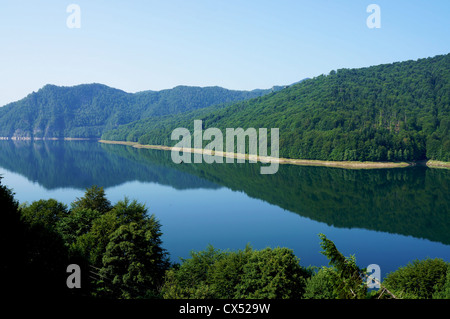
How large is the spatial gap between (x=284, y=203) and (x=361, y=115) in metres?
77.4

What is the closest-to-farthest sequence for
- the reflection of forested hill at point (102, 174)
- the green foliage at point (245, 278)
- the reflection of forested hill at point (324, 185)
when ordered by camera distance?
1. the green foliage at point (245, 278)
2. the reflection of forested hill at point (324, 185)
3. the reflection of forested hill at point (102, 174)

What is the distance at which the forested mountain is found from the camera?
94812mm

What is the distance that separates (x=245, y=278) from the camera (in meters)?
18.0

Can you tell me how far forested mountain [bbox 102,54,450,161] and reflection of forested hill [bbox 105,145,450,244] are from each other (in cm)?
1118

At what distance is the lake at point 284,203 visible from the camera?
112 ft

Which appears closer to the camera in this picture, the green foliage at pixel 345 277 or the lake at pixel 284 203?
the green foliage at pixel 345 277

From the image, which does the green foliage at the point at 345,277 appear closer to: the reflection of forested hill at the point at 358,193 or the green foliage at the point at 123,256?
the green foliage at the point at 123,256

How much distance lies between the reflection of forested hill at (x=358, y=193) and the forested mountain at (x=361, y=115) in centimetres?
1118

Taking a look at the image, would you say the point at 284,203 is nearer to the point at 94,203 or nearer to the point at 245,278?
the point at 94,203

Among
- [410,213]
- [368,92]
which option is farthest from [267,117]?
[410,213]

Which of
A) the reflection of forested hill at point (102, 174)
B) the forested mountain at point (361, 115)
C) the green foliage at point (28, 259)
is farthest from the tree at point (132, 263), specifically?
the forested mountain at point (361, 115)

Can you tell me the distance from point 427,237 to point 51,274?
37335 mm
